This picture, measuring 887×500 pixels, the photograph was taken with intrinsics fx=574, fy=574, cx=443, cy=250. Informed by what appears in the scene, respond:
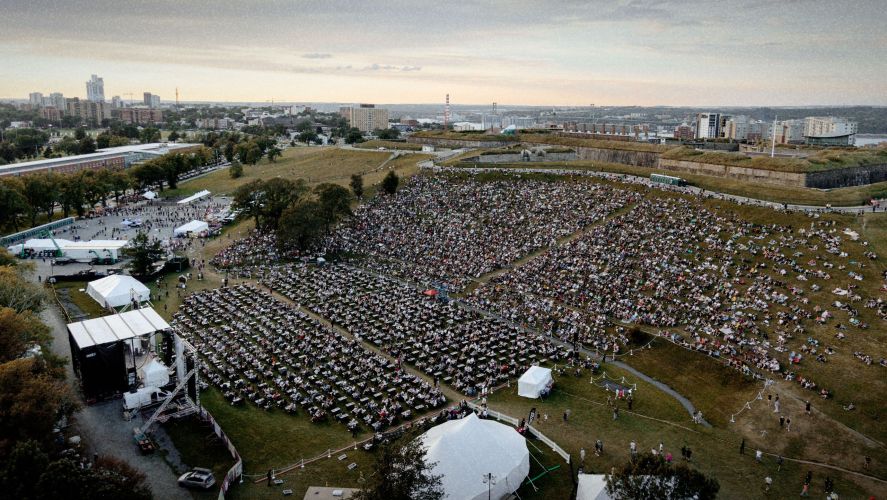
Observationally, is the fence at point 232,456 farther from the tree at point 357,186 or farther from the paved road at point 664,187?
the paved road at point 664,187

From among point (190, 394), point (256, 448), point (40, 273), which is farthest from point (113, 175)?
point (256, 448)

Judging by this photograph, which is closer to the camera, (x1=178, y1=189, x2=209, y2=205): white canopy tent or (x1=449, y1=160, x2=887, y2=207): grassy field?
(x1=449, y1=160, x2=887, y2=207): grassy field

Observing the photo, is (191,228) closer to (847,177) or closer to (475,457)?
(475,457)

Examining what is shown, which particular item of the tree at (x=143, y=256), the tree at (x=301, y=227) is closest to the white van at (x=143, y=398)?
the tree at (x=143, y=256)

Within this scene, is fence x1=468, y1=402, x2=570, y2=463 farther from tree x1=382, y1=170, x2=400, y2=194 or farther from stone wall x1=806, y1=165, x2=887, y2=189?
stone wall x1=806, y1=165, x2=887, y2=189

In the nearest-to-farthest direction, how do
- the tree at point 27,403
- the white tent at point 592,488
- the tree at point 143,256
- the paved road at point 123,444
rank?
the white tent at point 592,488
the tree at point 27,403
the paved road at point 123,444
the tree at point 143,256

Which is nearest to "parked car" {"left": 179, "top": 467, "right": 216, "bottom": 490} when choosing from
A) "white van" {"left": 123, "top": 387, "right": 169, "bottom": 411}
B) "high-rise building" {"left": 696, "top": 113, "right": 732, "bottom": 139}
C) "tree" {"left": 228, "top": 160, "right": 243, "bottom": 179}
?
"white van" {"left": 123, "top": 387, "right": 169, "bottom": 411}
